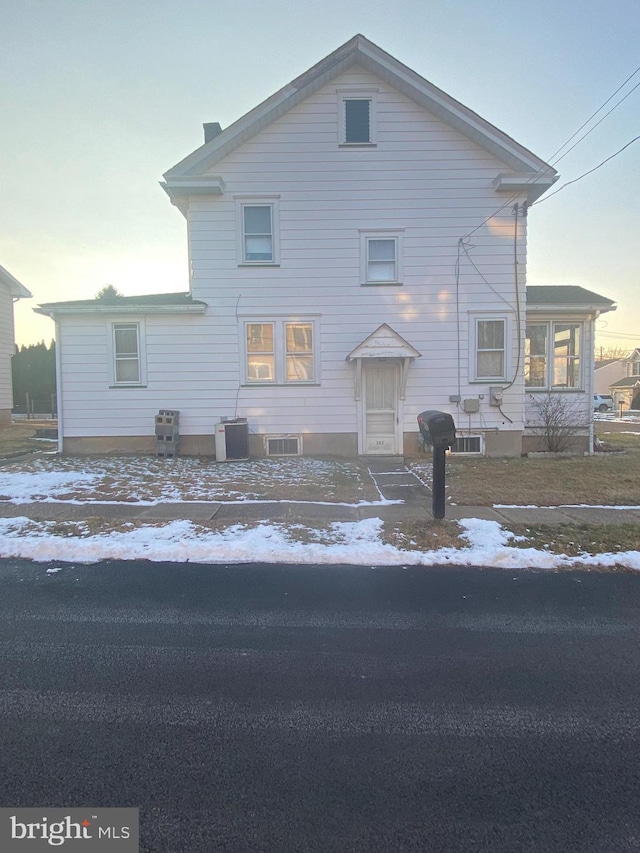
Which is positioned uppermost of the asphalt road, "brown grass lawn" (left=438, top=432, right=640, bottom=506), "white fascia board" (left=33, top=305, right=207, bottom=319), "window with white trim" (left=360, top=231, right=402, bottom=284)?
"window with white trim" (left=360, top=231, right=402, bottom=284)

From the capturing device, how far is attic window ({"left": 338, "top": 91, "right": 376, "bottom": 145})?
10.9 m

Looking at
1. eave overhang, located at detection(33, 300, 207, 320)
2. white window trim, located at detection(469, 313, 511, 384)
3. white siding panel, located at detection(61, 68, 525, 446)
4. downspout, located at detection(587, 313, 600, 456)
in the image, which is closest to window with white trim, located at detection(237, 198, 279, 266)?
white siding panel, located at detection(61, 68, 525, 446)

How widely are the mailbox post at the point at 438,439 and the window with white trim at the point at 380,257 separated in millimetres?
6285

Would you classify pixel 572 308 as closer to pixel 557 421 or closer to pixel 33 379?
pixel 557 421

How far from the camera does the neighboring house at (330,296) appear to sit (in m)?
10.9

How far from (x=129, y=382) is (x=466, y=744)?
1074 cm

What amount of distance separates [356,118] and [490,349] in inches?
254

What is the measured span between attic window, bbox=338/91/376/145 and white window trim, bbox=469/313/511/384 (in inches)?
193

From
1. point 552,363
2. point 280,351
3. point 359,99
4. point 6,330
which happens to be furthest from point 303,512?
point 6,330

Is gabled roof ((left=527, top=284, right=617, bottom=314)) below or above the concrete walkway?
above

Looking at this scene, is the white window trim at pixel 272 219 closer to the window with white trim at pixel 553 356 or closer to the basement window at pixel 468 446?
the basement window at pixel 468 446

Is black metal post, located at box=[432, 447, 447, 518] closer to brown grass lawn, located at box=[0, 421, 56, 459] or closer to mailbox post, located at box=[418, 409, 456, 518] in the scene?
mailbox post, located at box=[418, 409, 456, 518]

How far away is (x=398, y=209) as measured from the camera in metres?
10.9

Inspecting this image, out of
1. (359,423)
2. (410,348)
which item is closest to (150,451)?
(359,423)
